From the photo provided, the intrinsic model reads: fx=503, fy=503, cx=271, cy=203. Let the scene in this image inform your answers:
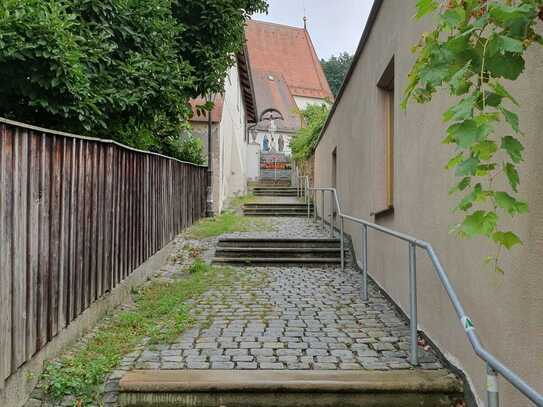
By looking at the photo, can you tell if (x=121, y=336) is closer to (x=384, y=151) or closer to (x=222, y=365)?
(x=222, y=365)

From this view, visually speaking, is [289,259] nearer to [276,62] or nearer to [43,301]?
[43,301]

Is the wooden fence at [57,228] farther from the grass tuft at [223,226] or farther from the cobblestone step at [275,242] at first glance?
the grass tuft at [223,226]

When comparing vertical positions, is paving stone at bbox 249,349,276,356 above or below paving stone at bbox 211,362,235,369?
above

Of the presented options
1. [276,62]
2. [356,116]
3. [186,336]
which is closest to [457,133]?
[186,336]

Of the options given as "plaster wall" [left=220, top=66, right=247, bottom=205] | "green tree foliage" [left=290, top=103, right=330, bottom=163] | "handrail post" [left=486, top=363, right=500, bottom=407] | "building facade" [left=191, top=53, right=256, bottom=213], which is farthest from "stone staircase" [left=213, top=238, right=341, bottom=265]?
"green tree foliage" [left=290, top=103, right=330, bottom=163]

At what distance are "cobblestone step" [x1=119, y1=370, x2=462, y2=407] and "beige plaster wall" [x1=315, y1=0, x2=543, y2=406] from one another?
0.98 ft

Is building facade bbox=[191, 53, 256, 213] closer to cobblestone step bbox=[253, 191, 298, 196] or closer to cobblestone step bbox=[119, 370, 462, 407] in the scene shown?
cobblestone step bbox=[253, 191, 298, 196]

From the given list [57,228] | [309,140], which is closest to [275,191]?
[309,140]

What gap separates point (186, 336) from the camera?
Answer: 4.27 metres

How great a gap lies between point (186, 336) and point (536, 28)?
3.39 metres

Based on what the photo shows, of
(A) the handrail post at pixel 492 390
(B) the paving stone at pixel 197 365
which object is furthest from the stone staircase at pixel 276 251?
(A) the handrail post at pixel 492 390

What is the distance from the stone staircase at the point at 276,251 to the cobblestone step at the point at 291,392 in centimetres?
465

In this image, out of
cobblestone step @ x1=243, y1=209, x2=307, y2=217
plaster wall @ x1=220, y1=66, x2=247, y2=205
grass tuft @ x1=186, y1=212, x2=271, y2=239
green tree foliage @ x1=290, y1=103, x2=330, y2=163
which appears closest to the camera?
grass tuft @ x1=186, y1=212, x2=271, y2=239

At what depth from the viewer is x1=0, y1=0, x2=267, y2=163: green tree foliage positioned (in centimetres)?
439
